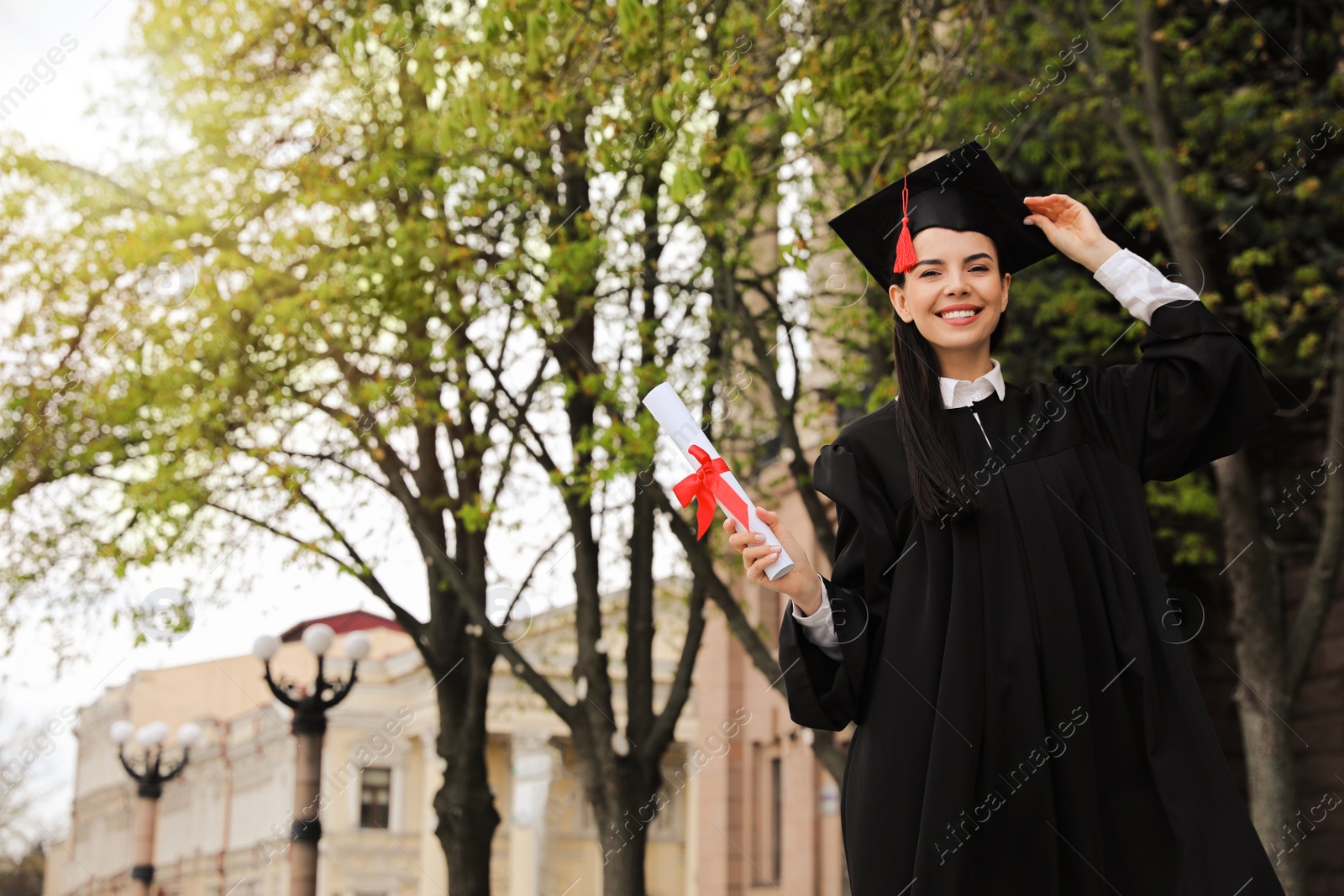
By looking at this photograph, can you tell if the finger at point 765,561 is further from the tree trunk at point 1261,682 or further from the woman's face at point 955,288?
the tree trunk at point 1261,682

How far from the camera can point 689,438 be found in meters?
2.87

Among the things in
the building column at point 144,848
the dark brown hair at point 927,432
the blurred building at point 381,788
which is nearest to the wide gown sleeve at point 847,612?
the dark brown hair at point 927,432

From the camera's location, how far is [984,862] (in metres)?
2.73

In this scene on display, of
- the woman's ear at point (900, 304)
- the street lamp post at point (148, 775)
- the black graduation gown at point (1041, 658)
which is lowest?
the black graduation gown at point (1041, 658)

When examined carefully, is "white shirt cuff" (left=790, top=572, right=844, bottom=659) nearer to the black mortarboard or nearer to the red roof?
the black mortarboard

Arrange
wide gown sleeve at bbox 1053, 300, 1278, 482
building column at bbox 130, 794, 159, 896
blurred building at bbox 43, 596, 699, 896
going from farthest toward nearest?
blurred building at bbox 43, 596, 699, 896, building column at bbox 130, 794, 159, 896, wide gown sleeve at bbox 1053, 300, 1278, 482

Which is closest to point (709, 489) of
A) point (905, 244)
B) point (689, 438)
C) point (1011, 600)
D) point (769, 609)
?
point (689, 438)

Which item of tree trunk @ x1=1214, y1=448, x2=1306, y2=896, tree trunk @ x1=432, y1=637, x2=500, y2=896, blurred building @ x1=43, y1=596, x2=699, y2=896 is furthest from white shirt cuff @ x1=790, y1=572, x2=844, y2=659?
blurred building @ x1=43, y1=596, x2=699, y2=896

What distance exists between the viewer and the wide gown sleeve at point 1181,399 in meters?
2.95

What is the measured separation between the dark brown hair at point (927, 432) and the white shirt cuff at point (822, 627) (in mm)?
304

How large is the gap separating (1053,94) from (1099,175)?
1.73 meters

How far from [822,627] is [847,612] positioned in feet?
0.26

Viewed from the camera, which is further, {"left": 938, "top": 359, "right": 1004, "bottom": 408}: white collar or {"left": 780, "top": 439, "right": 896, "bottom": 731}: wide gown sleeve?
{"left": 938, "top": 359, "right": 1004, "bottom": 408}: white collar

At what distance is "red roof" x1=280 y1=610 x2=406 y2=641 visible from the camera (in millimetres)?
17344
